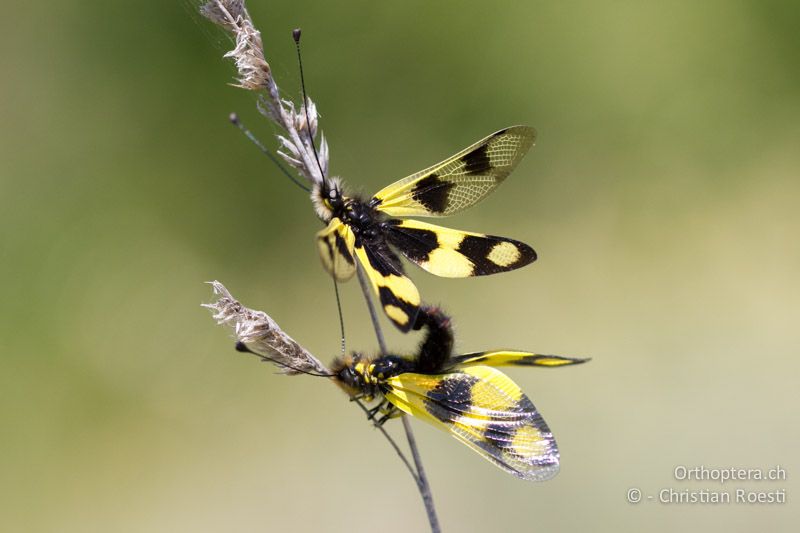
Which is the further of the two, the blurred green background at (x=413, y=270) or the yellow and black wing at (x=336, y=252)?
the blurred green background at (x=413, y=270)

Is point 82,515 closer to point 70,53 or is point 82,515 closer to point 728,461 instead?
point 70,53

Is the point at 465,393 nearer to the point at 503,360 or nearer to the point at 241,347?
the point at 503,360

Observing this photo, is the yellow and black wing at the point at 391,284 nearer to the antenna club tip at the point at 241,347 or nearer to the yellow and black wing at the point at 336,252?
the yellow and black wing at the point at 336,252

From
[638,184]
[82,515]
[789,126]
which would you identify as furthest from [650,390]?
[82,515]

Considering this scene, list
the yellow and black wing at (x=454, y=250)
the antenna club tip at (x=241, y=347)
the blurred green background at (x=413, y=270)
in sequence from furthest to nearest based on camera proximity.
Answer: the blurred green background at (x=413, y=270) → the yellow and black wing at (x=454, y=250) → the antenna club tip at (x=241, y=347)

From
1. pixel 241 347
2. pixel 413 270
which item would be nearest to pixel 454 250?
pixel 241 347

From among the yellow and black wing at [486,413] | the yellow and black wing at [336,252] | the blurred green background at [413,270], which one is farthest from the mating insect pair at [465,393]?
the blurred green background at [413,270]
